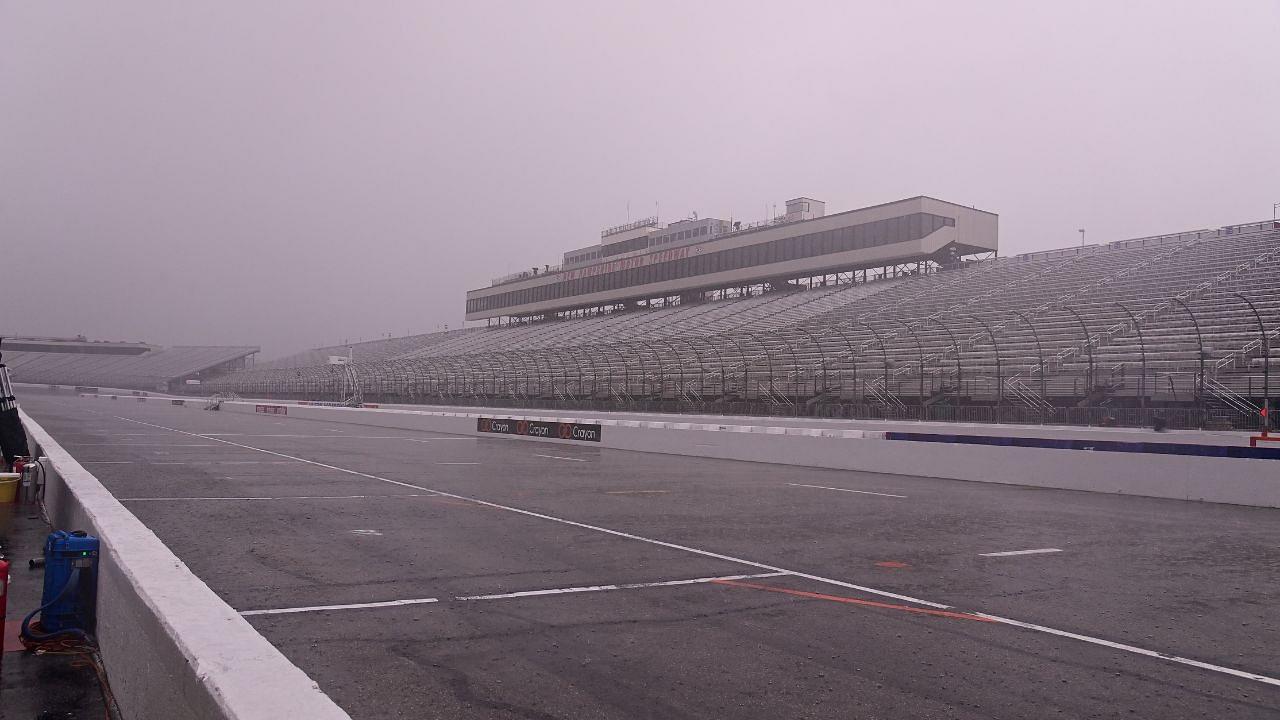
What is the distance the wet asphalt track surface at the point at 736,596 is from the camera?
4.59 m

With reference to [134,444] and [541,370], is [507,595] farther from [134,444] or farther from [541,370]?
[541,370]

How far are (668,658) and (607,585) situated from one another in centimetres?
207

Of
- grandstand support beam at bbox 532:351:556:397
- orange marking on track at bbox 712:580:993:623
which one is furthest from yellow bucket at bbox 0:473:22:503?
grandstand support beam at bbox 532:351:556:397

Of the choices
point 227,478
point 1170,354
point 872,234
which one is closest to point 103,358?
point 872,234

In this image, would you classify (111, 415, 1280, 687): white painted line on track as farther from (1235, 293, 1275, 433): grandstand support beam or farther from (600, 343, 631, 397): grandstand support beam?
(600, 343, 631, 397): grandstand support beam

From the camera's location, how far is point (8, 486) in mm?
10875

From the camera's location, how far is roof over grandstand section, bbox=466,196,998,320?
48219 millimetres

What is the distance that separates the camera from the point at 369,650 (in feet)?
17.1

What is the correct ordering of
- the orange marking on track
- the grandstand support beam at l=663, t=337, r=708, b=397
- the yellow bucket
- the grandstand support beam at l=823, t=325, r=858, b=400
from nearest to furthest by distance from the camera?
the orange marking on track → the yellow bucket → the grandstand support beam at l=823, t=325, r=858, b=400 → the grandstand support beam at l=663, t=337, r=708, b=397

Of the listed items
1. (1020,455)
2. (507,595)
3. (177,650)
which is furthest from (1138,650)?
(1020,455)

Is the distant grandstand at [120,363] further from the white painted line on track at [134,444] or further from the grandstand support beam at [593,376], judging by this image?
the white painted line on track at [134,444]

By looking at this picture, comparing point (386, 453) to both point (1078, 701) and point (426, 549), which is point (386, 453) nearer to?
point (426, 549)

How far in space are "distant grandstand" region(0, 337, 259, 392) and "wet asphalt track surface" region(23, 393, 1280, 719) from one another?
98.4 metres

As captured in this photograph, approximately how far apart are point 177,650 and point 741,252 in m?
56.7
